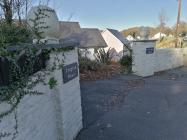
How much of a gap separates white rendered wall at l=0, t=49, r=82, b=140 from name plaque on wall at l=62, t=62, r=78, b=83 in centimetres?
9

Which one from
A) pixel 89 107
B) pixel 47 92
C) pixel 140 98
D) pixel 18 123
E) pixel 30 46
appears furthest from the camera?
pixel 140 98

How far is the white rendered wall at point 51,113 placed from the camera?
3.39 m

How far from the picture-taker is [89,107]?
735 cm

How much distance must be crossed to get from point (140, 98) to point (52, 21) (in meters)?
4.75

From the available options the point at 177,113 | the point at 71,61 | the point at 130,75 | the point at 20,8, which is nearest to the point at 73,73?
the point at 71,61

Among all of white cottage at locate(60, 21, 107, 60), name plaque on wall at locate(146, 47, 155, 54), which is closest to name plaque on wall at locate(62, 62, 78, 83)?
name plaque on wall at locate(146, 47, 155, 54)

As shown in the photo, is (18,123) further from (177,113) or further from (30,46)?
(177,113)

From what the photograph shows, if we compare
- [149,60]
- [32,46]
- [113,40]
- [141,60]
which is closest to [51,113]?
[32,46]

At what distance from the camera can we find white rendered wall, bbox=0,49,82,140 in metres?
3.39

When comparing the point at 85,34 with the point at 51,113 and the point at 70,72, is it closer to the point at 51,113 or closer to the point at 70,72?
the point at 70,72

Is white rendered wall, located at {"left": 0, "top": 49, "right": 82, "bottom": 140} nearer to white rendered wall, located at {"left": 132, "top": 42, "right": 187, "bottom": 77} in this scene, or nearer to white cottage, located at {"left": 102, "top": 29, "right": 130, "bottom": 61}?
white rendered wall, located at {"left": 132, "top": 42, "right": 187, "bottom": 77}

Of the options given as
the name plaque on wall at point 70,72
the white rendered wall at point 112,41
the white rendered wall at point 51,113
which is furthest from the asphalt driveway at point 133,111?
the white rendered wall at point 112,41

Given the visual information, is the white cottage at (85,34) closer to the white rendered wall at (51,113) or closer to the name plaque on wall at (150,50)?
the name plaque on wall at (150,50)

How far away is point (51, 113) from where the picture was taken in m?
4.48
